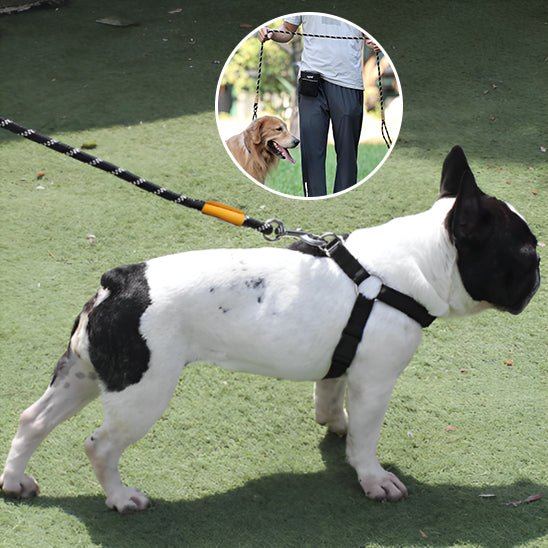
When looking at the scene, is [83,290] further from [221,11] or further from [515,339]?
[221,11]

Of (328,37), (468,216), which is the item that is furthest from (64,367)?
(328,37)

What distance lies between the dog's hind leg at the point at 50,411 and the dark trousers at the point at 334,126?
4.36ft

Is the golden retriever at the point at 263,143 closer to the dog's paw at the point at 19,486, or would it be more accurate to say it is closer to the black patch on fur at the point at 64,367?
the black patch on fur at the point at 64,367

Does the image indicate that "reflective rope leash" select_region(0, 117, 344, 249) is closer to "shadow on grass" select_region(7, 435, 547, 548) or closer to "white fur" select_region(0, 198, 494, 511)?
"white fur" select_region(0, 198, 494, 511)

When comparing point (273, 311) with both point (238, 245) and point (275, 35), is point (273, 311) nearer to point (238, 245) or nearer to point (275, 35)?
point (275, 35)

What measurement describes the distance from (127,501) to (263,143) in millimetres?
1588

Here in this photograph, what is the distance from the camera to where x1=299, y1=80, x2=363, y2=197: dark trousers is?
381cm

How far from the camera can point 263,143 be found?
12.9 feet

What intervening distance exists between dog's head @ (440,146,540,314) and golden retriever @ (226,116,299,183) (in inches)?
31.5

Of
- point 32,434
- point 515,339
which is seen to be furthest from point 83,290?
point 515,339

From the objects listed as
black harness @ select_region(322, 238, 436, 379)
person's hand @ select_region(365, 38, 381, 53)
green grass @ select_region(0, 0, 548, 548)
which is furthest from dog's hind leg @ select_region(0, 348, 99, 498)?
person's hand @ select_region(365, 38, 381, 53)

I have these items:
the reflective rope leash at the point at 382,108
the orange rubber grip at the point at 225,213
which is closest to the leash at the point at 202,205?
the orange rubber grip at the point at 225,213

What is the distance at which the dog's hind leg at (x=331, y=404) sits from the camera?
386cm

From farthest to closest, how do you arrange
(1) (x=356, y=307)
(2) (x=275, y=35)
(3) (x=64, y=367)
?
1. (2) (x=275, y=35)
2. (3) (x=64, y=367)
3. (1) (x=356, y=307)
